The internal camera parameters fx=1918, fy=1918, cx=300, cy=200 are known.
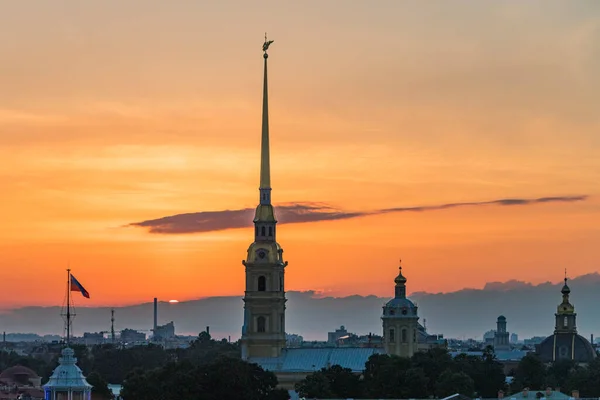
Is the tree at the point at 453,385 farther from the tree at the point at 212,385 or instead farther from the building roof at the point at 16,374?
the building roof at the point at 16,374

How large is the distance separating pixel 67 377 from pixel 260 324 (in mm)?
74609

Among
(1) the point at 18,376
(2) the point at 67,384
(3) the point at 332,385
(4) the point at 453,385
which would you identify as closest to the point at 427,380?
(4) the point at 453,385

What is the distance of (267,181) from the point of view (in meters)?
152

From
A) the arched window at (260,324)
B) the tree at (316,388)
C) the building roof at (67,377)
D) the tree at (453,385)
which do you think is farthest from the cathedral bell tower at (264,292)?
the building roof at (67,377)

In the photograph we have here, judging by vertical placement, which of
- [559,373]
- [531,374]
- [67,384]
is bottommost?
[67,384]

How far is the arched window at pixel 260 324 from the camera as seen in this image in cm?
14938

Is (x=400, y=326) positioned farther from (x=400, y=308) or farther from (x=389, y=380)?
(x=389, y=380)

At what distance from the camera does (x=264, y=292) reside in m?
148

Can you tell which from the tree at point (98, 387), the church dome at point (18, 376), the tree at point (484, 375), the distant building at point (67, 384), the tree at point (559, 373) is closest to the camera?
the distant building at point (67, 384)

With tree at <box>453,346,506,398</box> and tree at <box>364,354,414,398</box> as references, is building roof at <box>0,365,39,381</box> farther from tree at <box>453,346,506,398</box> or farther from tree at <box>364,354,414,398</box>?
tree at <box>364,354,414,398</box>

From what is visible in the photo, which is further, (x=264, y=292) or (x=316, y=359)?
(x=316, y=359)

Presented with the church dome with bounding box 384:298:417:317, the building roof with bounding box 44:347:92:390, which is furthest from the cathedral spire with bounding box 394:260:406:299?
the building roof with bounding box 44:347:92:390

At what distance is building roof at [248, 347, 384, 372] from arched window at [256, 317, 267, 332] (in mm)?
2409

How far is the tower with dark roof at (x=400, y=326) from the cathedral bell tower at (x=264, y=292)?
10.5 metres
